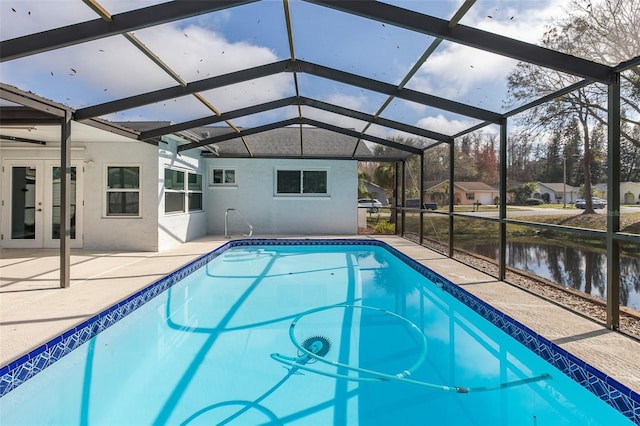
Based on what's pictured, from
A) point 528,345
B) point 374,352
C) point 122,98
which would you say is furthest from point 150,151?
point 528,345

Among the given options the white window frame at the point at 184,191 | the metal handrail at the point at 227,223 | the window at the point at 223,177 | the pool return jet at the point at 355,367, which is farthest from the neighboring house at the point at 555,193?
the window at the point at 223,177

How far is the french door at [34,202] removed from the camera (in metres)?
7.68

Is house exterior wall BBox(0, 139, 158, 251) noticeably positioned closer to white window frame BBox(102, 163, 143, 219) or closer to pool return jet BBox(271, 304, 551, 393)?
white window frame BBox(102, 163, 143, 219)

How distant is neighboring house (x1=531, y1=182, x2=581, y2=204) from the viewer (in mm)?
4673

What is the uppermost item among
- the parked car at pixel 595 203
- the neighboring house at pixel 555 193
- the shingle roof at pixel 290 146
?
the shingle roof at pixel 290 146

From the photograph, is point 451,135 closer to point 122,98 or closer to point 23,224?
point 122,98

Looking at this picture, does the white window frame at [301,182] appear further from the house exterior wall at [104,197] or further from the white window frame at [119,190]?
the white window frame at [119,190]

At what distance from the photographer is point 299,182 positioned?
11219 mm

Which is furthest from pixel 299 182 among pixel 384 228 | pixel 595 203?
pixel 595 203

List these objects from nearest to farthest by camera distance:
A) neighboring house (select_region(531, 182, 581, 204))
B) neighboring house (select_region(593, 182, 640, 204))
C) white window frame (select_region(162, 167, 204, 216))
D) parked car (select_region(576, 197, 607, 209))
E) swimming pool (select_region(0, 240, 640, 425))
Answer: swimming pool (select_region(0, 240, 640, 425)) → neighboring house (select_region(593, 182, 640, 204)) → parked car (select_region(576, 197, 607, 209)) → neighboring house (select_region(531, 182, 581, 204)) → white window frame (select_region(162, 167, 204, 216))

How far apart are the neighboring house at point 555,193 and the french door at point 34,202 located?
31.1 feet

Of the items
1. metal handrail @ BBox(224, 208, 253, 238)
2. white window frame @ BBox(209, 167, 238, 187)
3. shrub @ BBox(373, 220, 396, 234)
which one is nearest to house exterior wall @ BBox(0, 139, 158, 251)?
metal handrail @ BBox(224, 208, 253, 238)

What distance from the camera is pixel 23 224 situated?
307 inches

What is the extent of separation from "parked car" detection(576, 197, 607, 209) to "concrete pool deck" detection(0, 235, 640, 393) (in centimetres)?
133
